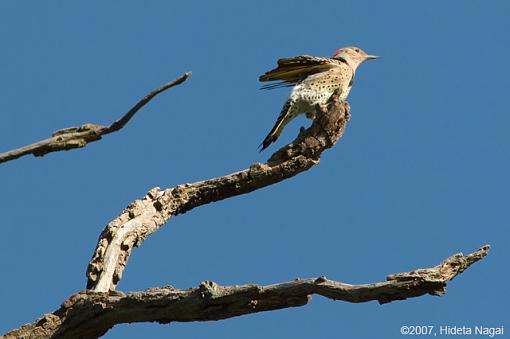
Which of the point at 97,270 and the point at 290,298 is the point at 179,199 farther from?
the point at 290,298

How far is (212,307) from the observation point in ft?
21.1

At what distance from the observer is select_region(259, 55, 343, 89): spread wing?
33.2ft

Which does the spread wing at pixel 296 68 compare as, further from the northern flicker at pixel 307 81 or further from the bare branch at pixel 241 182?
the bare branch at pixel 241 182

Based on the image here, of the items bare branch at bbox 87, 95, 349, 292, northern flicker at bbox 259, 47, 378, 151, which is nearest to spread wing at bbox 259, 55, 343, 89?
northern flicker at bbox 259, 47, 378, 151

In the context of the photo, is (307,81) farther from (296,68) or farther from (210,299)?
(210,299)

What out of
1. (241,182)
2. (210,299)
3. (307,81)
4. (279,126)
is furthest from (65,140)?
(307,81)

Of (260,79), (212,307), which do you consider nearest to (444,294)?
(212,307)

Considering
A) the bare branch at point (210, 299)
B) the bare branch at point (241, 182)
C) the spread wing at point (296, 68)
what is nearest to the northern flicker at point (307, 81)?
the spread wing at point (296, 68)

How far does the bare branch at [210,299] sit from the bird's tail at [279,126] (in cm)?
321

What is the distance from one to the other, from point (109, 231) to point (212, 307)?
5.22 feet

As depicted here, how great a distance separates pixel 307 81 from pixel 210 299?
4287mm

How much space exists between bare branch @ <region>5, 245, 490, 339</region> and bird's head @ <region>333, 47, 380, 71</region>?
212 inches

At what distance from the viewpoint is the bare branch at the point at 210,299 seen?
5.84m

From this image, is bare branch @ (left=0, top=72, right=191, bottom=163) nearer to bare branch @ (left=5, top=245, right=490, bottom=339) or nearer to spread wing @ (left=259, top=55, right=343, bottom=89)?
bare branch @ (left=5, top=245, right=490, bottom=339)
